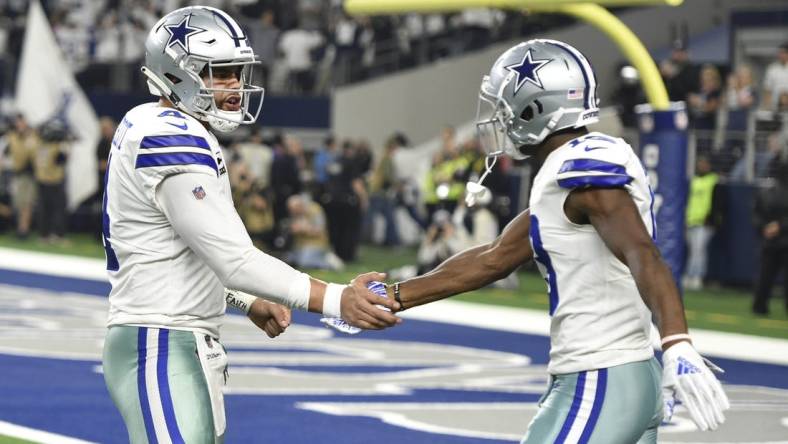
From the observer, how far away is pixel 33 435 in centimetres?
776

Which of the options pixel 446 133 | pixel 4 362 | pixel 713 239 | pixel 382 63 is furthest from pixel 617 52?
pixel 4 362

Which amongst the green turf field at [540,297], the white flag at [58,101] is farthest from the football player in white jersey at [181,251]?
the white flag at [58,101]

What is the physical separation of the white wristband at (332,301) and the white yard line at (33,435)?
3.27 metres

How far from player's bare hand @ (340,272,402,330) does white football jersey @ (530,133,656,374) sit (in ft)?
2.06

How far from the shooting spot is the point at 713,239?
17141mm

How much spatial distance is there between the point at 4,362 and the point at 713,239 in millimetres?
9010

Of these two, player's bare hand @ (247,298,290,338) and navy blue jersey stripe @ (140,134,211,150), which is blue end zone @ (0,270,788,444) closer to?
player's bare hand @ (247,298,290,338)

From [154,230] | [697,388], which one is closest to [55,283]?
[154,230]

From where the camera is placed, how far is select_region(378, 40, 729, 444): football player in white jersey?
165 inches

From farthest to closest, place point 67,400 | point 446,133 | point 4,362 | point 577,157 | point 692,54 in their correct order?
point 692,54 < point 446,133 < point 4,362 < point 67,400 < point 577,157

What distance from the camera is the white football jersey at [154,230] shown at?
4395mm

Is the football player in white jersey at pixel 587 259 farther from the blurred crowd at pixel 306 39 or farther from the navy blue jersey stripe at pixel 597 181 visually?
the blurred crowd at pixel 306 39

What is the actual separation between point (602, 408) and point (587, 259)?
0.40 m

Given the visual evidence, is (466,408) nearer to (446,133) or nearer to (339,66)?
(446,133)
